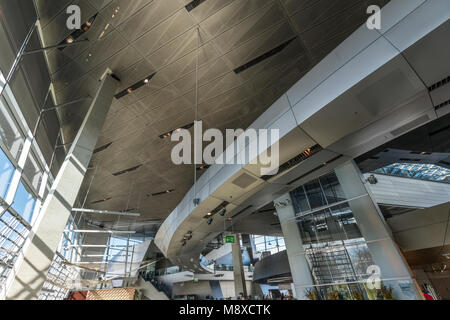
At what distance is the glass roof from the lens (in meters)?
12.6

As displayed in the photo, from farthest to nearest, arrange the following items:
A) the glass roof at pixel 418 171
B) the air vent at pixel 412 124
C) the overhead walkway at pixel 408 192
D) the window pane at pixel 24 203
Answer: the glass roof at pixel 418 171
the overhead walkway at pixel 408 192
the window pane at pixel 24 203
the air vent at pixel 412 124

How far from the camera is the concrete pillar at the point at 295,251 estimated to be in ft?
29.9

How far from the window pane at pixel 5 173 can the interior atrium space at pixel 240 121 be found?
47 mm

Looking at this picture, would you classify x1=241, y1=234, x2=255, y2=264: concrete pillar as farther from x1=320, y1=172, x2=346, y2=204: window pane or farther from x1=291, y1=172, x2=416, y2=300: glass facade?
x1=320, y1=172, x2=346, y2=204: window pane

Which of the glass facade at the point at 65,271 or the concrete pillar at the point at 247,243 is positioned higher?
the concrete pillar at the point at 247,243

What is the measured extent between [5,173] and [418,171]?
61.6 ft

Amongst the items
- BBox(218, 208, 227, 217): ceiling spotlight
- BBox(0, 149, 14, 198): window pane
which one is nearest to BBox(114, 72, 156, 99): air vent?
BBox(0, 149, 14, 198): window pane

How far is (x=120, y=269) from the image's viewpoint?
20.3 meters

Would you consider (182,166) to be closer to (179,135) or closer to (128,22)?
(179,135)

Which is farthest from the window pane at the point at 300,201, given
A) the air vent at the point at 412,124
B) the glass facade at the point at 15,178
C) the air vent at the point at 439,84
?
the glass facade at the point at 15,178

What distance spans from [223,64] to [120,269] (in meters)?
21.2

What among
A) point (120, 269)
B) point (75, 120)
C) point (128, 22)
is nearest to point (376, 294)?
point (128, 22)

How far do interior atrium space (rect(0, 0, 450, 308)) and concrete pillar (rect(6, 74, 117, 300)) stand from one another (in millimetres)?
28

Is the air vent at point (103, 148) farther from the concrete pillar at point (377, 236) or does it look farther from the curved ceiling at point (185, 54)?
the concrete pillar at point (377, 236)
